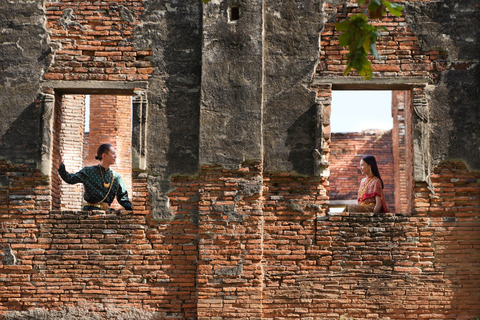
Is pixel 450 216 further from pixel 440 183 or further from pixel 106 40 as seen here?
pixel 106 40

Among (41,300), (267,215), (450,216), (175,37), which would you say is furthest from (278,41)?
(41,300)

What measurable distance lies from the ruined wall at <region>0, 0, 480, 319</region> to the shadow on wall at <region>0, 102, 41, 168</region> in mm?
17

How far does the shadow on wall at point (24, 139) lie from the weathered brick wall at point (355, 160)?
11.0 metres

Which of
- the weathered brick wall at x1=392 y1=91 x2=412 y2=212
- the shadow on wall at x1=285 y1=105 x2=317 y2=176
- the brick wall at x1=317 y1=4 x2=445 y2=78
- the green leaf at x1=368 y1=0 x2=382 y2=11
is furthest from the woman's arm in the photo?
the weathered brick wall at x1=392 y1=91 x2=412 y2=212

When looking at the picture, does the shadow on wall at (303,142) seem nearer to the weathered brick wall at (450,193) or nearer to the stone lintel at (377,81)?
the stone lintel at (377,81)

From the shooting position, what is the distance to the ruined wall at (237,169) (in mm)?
7703

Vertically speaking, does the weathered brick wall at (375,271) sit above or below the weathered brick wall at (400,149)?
below

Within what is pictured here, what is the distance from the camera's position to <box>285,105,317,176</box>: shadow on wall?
787cm

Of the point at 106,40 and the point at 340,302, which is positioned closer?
the point at 340,302

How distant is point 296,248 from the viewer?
7789 mm

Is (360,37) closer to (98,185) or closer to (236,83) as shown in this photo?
(236,83)

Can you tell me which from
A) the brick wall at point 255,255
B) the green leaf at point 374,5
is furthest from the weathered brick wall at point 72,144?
the green leaf at point 374,5

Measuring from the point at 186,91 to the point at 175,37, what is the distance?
2.22 feet

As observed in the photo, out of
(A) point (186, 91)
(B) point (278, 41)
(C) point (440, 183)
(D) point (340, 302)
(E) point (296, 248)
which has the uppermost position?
(B) point (278, 41)
